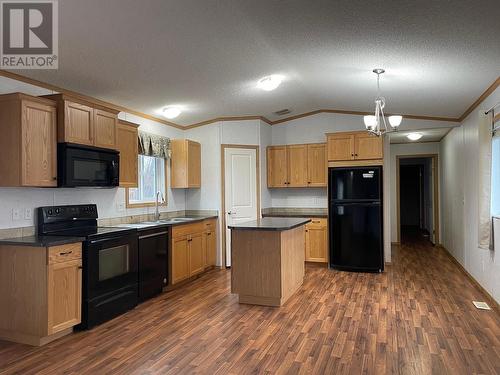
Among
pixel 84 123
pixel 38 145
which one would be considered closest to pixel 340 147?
pixel 84 123

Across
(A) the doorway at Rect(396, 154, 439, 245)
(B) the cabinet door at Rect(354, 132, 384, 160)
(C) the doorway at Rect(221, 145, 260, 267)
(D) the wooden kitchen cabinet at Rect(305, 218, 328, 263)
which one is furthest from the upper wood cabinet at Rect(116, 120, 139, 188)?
(A) the doorway at Rect(396, 154, 439, 245)

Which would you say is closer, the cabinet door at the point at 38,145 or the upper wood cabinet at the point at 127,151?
the cabinet door at the point at 38,145

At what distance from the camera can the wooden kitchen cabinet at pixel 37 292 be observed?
2990mm

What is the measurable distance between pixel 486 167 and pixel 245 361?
323cm

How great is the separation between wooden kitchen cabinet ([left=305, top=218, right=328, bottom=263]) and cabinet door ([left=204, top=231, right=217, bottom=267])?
1558mm

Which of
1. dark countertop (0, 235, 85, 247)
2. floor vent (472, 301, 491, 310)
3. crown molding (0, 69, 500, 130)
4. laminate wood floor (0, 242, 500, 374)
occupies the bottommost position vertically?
laminate wood floor (0, 242, 500, 374)

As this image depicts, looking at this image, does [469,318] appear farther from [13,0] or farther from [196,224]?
[13,0]

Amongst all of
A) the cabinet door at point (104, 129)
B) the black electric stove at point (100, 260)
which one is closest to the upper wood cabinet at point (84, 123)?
the cabinet door at point (104, 129)

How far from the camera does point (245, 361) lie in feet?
8.82

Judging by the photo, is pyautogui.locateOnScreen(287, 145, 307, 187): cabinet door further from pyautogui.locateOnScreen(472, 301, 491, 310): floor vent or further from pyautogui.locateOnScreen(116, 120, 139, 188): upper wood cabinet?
pyautogui.locateOnScreen(472, 301, 491, 310): floor vent

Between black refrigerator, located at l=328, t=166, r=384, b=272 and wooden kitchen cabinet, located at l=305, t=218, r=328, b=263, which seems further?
wooden kitchen cabinet, located at l=305, t=218, r=328, b=263

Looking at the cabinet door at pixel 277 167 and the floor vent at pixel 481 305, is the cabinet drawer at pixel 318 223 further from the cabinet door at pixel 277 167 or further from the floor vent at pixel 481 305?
the floor vent at pixel 481 305

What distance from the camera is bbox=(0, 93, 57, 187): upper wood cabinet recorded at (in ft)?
10.0

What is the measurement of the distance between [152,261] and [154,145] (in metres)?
1.78
